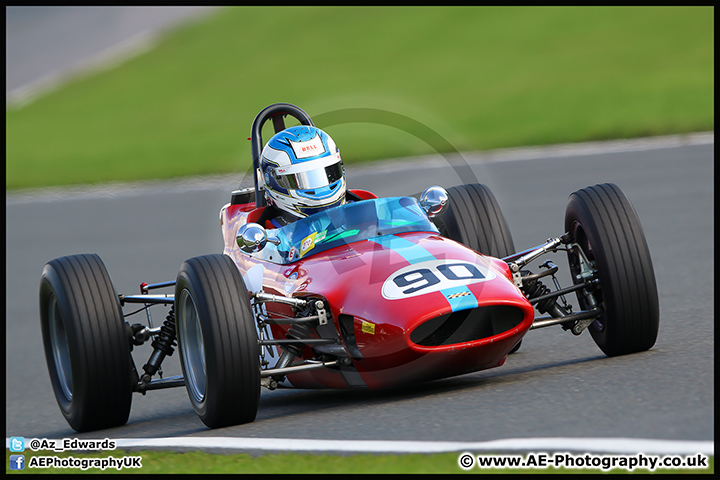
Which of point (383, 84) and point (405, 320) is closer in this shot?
point (405, 320)

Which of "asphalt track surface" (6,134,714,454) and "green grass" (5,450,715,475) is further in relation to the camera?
"asphalt track surface" (6,134,714,454)

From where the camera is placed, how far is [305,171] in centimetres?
757

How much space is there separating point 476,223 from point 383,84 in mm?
44750

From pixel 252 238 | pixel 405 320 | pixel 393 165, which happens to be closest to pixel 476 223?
pixel 252 238

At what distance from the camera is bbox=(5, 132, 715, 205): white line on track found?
23000 mm

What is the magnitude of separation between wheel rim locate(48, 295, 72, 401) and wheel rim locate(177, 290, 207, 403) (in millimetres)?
1402

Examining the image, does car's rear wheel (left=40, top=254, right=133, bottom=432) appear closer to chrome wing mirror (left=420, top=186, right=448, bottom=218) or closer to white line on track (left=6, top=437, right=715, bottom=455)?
white line on track (left=6, top=437, right=715, bottom=455)

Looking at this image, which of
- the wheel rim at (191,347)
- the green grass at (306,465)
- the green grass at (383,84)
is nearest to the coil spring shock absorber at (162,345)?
the wheel rim at (191,347)

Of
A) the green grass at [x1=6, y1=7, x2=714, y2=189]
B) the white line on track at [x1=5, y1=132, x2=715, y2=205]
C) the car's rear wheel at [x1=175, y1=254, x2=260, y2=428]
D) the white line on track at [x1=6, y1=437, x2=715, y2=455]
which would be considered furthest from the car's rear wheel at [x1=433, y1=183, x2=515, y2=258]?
the green grass at [x1=6, y1=7, x2=714, y2=189]

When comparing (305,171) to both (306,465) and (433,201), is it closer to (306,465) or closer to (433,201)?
(433,201)
